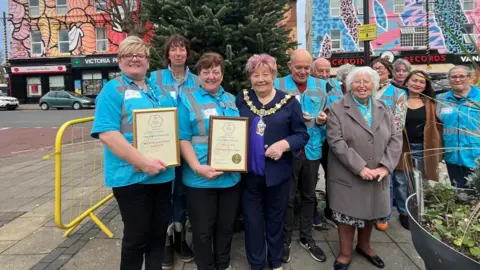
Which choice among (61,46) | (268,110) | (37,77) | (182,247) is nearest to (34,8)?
(61,46)

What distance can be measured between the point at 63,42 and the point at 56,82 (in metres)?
3.50

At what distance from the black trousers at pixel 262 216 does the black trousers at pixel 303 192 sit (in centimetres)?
27

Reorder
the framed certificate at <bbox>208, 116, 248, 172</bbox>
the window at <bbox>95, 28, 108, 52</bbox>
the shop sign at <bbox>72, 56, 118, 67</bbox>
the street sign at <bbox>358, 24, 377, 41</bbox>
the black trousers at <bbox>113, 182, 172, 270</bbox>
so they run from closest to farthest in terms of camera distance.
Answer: the black trousers at <bbox>113, 182, 172, 270</bbox>
the framed certificate at <bbox>208, 116, 248, 172</bbox>
the street sign at <bbox>358, 24, 377, 41</bbox>
the shop sign at <bbox>72, 56, 118, 67</bbox>
the window at <bbox>95, 28, 108, 52</bbox>

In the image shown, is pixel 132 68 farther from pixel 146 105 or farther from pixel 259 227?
pixel 259 227

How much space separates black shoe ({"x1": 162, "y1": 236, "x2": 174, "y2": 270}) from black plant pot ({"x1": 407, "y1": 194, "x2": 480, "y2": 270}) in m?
2.20

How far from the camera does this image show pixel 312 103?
131 inches

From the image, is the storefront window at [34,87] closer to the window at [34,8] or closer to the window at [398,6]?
the window at [34,8]

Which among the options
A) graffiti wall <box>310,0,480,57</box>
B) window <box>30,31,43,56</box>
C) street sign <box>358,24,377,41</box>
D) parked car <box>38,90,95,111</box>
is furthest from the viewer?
window <box>30,31,43,56</box>

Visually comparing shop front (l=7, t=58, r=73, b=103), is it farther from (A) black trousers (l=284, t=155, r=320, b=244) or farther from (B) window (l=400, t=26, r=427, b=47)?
(A) black trousers (l=284, t=155, r=320, b=244)

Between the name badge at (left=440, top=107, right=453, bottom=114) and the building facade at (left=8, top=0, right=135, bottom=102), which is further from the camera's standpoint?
the building facade at (left=8, top=0, right=135, bottom=102)

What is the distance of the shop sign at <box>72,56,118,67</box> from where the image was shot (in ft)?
92.4

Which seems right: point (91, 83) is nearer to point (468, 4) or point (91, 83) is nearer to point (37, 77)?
point (37, 77)

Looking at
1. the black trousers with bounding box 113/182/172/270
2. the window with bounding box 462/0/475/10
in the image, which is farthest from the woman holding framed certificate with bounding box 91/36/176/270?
the window with bounding box 462/0/475/10

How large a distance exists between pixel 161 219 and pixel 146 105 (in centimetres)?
90
